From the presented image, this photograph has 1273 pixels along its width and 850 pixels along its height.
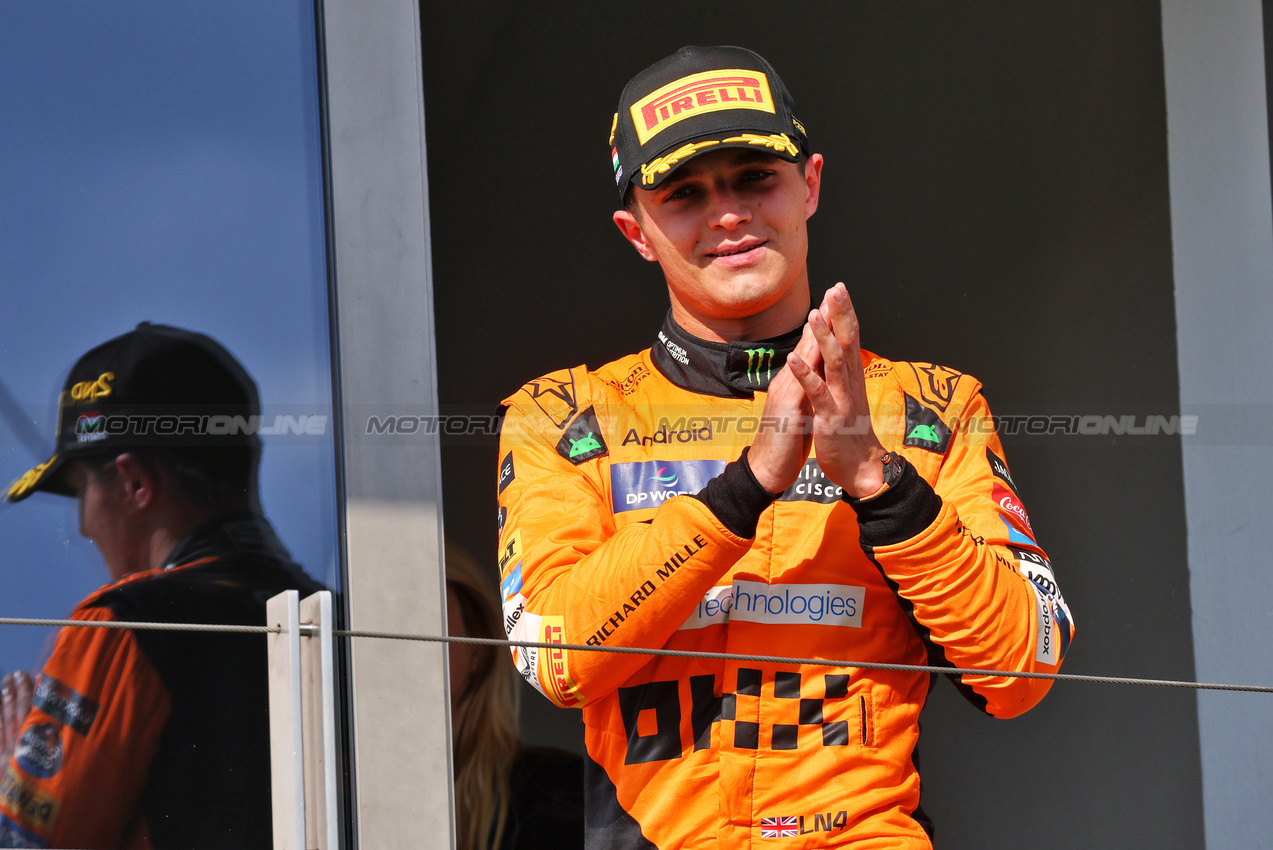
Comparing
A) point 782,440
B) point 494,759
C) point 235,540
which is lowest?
point 494,759

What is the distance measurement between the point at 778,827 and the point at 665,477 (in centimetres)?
44

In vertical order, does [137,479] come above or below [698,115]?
below

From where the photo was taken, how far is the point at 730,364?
139 centimetres

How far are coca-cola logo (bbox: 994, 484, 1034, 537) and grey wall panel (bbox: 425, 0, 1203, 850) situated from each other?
1.21 metres

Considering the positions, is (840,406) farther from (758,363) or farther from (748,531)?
(758,363)

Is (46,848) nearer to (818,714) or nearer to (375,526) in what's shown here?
(375,526)

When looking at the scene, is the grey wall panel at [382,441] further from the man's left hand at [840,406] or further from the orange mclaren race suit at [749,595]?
the man's left hand at [840,406]

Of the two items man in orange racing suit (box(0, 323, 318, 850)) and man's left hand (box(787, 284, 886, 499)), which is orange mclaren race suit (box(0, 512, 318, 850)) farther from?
man's left hand (box(787, 284, 886, 499))

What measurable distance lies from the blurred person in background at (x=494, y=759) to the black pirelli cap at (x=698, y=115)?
1135 millimetres

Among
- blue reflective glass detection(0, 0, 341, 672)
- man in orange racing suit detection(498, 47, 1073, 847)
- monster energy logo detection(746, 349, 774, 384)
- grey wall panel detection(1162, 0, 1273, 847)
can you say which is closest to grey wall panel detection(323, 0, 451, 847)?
blue reflective glass detection(0, 0, 341, 672)

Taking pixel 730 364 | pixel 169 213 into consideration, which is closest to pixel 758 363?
pixel 730 364

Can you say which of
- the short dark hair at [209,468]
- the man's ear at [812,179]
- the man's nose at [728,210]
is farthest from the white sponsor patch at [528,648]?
the short dark hair at [209,468]

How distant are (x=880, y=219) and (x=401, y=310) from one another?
121cm

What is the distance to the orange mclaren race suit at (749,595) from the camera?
3.72ft
